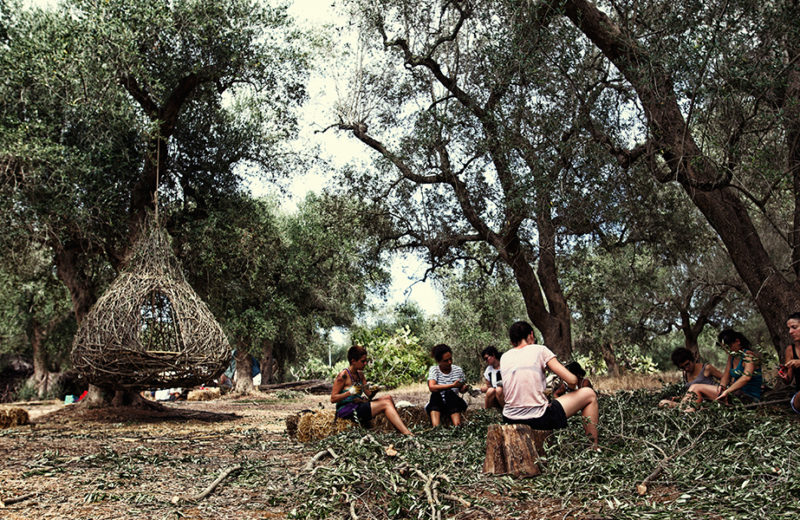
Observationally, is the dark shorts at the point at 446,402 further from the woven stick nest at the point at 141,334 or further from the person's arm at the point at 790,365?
the woven stick nest at the point at 141,334

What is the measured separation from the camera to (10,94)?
12.7m

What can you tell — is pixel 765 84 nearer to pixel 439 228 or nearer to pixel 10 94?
pixel 439 228

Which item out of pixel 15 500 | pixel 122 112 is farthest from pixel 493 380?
pixel 122 112

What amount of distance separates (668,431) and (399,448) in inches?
104

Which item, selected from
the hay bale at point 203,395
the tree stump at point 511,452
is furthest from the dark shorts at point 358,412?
the hay bale at point 203,395

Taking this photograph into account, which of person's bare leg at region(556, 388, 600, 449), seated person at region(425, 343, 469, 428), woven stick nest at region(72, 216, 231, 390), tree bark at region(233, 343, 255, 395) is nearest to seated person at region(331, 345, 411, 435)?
seated person at region(425, 343, 469, 428)

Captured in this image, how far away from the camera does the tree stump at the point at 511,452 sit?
547cm

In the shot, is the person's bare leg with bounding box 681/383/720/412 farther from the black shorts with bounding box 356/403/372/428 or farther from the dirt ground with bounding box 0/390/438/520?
the dirt ground with bounding box 0/390/438/520

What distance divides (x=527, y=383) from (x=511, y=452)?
0.97 metres

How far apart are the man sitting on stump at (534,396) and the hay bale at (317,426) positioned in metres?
2.82

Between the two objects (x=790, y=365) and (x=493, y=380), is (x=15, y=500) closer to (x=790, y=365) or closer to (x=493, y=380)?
(x=493, y=380)

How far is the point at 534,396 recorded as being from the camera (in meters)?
6.34

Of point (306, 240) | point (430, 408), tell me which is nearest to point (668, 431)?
point (430, 408)

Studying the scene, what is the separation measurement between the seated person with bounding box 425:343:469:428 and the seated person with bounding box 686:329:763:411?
119 inches
